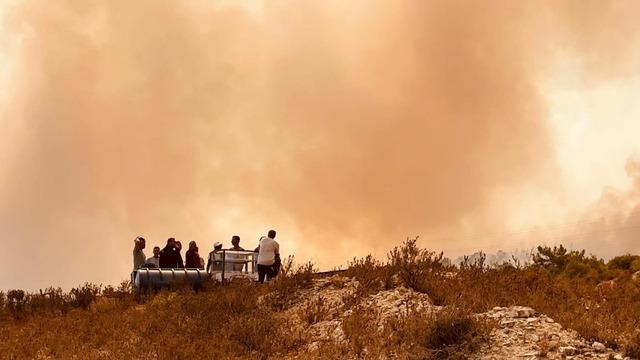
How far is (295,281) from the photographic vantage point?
1385 centimetres

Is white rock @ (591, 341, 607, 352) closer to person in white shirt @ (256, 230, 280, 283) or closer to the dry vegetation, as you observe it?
the dry vegetation

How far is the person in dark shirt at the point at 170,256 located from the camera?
1830 cm

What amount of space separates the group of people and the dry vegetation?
4.03 feet

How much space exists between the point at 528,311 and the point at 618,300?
329 cm

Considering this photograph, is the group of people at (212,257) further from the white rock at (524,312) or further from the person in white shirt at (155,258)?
the white rock at (524,312)

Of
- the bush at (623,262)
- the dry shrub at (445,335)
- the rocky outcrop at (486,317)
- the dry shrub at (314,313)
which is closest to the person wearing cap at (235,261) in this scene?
the rocky outcrop at (486,317)

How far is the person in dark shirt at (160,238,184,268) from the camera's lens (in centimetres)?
1830

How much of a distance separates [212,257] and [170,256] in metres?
1.51

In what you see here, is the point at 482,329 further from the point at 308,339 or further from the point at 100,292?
the point at 100,292

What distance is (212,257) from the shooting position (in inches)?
696

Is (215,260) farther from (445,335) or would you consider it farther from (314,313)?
(445,335)

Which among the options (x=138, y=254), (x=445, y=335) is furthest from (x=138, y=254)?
(x=445, y=335)

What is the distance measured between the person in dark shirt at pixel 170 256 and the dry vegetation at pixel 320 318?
1.63 metres

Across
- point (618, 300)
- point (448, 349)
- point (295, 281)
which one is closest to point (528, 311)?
point (448, 349)
